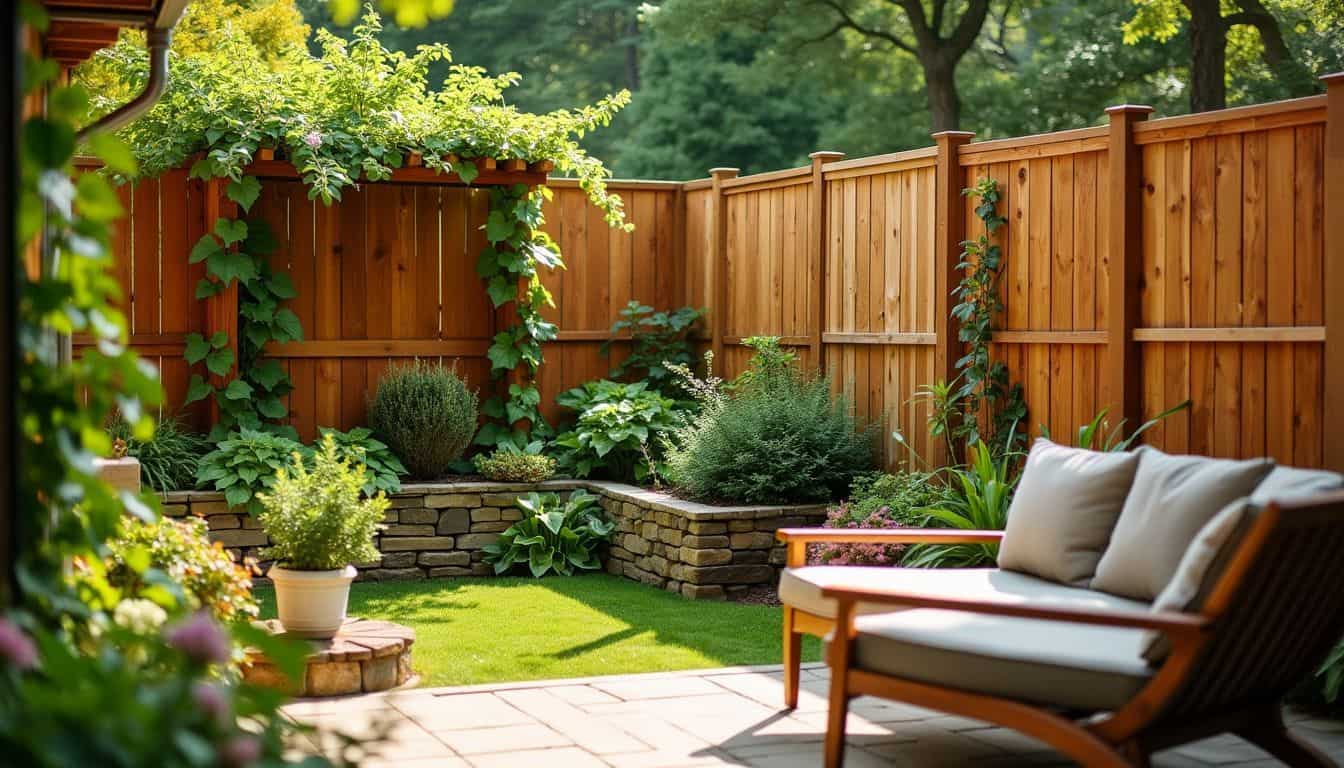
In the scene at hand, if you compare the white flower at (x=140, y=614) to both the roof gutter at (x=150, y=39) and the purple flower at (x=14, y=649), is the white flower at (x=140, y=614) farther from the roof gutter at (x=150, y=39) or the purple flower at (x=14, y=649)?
the roof gutter at (x=150, y=39)

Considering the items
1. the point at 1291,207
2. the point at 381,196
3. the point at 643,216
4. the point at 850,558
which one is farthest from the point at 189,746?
the point at 643,216

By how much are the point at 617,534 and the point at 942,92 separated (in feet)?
33.7

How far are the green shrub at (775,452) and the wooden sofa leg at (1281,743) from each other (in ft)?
11.6

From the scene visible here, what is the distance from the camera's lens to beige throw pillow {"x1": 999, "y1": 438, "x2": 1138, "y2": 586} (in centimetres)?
438

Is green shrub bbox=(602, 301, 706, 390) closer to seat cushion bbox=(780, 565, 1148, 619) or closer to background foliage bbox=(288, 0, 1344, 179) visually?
seat cushion bbox=(780, 565, 1148, 619)

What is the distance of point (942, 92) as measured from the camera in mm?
16641

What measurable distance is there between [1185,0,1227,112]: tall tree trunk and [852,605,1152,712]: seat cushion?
10317mm

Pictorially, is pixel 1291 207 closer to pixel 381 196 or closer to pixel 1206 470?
pixel 1206 470

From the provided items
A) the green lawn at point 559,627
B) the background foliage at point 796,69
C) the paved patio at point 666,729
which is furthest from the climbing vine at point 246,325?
the background foliage at point 796,69

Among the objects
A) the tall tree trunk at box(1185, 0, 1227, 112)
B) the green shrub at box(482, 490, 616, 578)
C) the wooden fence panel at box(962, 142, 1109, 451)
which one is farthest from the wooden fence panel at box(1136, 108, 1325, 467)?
the tall tree trunk at box(1185, 0, 1227, 112)

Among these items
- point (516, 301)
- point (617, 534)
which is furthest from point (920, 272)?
point (516, 301)

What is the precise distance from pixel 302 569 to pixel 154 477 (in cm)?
257

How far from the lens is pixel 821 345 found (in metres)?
8.06

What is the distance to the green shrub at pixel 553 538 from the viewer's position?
7.71 metres
